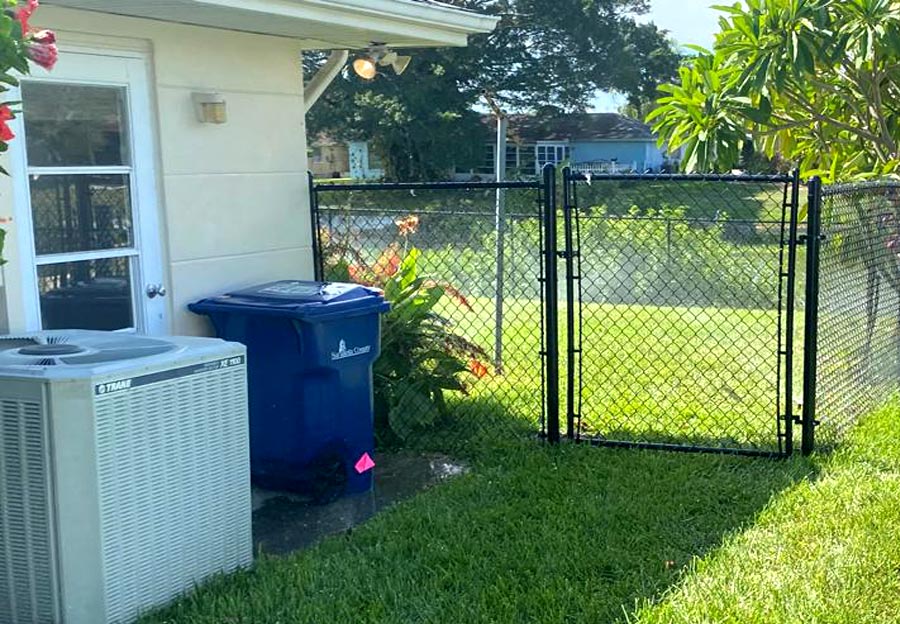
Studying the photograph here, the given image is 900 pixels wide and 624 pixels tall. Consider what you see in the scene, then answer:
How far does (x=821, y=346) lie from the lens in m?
6.00

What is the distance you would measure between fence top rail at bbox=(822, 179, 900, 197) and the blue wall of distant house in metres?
39.9

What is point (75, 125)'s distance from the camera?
16.1ft

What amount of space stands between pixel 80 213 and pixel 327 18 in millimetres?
1682

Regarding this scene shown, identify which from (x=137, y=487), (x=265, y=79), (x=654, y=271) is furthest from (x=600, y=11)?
(x=137, y=487)

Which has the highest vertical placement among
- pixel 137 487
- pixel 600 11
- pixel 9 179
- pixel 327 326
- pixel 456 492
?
pixel 600 11

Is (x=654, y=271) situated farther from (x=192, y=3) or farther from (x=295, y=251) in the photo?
(x=192, y=3)

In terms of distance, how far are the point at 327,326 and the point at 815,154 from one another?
538 cm

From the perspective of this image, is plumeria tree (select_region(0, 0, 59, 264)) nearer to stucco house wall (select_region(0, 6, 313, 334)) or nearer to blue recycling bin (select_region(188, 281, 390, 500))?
stucco house wall (select_region(0, 6, 313, 334))

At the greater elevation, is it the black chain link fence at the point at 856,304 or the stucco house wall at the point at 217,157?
the stucco house wall at the point at 217,157

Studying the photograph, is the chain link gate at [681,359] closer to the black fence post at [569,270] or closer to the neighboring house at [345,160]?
the black fence post at [569,270]

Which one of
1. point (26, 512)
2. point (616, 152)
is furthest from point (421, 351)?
point (616, 152)

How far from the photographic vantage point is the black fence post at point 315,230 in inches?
251

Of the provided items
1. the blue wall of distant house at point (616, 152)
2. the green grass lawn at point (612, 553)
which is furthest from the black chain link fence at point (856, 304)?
the blue wall of distant house at point (616, 152)

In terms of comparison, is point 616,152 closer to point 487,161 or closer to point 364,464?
point 487,161
